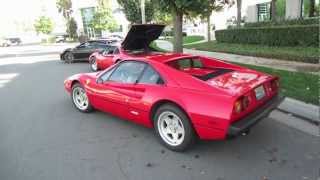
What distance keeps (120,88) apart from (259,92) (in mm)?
2176

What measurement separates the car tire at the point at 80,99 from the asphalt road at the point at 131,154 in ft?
0.80

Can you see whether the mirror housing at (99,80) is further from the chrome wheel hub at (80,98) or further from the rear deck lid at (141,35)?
the rear deck lid at (141,35)

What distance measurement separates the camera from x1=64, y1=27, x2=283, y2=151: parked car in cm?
399

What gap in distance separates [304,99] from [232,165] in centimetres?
295

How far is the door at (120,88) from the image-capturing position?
512 centimetres

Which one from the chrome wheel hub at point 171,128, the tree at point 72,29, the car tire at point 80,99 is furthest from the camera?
the tree at point 72,29

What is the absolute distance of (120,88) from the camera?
5.25 metres

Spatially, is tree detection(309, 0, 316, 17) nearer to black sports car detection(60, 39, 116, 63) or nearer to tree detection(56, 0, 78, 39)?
black sports car detection(60, 39, 116, 63)

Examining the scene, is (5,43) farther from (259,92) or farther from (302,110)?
(259,92)

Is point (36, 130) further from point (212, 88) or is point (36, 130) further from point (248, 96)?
point (248, 96)

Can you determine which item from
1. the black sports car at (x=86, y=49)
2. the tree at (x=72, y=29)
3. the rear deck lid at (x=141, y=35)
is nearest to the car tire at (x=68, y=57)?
the black sports car at (x=86, y=49)

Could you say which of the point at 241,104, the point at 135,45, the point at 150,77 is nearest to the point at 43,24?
the point at 135,45

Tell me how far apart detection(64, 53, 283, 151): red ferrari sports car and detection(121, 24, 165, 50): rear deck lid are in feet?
13.0

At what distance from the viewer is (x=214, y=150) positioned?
4.47 metres
